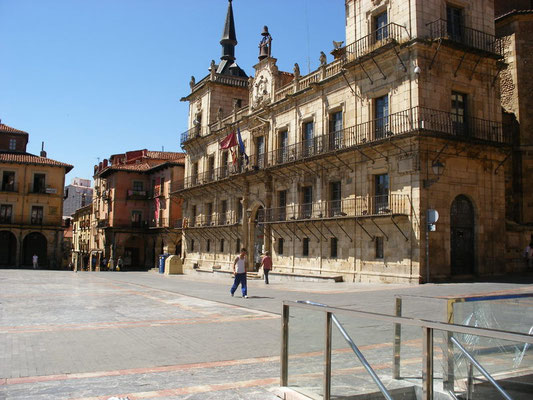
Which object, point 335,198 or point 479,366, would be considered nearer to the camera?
point 479,366

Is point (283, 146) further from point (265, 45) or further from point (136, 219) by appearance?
point (136, 219)

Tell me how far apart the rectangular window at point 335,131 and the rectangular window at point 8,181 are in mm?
33993

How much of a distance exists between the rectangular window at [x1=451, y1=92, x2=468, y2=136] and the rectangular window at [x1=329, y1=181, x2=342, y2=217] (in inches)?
246

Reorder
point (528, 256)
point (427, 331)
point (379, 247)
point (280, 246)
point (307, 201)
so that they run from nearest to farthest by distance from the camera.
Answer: point (427, 331)
point (379, 247)
point (528, 256)
point (307, 201)
point (280, 246)

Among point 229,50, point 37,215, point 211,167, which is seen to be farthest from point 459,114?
point 37,215

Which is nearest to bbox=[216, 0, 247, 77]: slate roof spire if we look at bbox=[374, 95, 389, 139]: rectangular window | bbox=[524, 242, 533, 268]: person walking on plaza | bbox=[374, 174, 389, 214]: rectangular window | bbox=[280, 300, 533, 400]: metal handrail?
bbox=[374, 95, 389, 139]: rectangular window

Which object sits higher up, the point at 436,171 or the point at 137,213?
the point at 137,213

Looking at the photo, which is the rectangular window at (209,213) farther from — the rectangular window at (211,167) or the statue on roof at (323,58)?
the statue on roof at (323,58)

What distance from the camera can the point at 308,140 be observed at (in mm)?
27406

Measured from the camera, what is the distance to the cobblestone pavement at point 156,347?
16.4ft

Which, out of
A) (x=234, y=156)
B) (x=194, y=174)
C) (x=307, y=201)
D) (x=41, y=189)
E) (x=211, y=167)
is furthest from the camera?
(x=41, y=189)

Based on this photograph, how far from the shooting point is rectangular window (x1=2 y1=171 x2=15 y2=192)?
46.0 m

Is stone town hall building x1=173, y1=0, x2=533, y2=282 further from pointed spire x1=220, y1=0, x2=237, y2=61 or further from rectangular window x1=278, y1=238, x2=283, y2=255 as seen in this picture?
pointed spire x1=220, y1=0, x2=237, y2=61

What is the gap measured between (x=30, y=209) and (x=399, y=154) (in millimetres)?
38333
